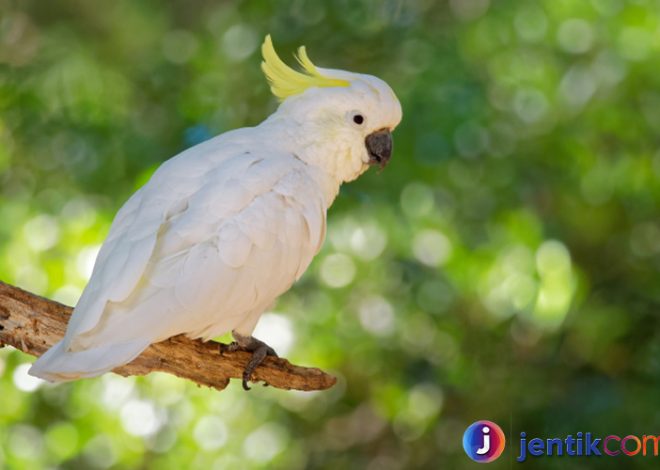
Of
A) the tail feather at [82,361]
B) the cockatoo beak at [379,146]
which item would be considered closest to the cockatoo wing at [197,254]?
the tail feather at [82,361]

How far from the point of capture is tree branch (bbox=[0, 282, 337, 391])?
2.49 meters

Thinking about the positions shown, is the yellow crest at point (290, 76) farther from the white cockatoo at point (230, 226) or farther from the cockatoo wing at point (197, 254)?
the cockatoo wing at point (197, 254)

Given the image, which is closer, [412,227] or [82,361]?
[82,361]

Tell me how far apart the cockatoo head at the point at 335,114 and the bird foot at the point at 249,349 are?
55 cm

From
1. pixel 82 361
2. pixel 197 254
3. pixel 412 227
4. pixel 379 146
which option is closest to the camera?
pixel 82 361

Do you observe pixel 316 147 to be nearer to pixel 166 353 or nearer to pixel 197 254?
pixel 197 254

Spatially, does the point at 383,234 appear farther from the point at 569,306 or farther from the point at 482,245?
the point at 569,306

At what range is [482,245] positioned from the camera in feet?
14.8

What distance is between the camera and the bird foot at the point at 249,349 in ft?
8.85

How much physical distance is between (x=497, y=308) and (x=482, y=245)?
0.32m
